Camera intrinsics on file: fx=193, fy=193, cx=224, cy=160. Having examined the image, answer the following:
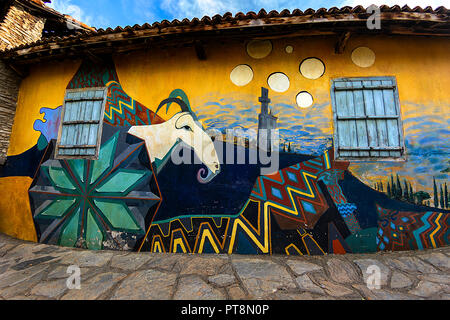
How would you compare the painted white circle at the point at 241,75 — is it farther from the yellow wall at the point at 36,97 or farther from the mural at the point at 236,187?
the yellow wall at the point at 36,97

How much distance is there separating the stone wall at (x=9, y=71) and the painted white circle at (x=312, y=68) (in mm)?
6679

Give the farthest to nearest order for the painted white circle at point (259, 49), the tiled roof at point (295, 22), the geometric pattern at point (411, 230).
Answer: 1. the painted white circle at point (259, 49)
2. the geometric pattern at point (411, 230)
3. the tiled roof at point (295, 22)

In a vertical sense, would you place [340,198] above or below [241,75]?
below

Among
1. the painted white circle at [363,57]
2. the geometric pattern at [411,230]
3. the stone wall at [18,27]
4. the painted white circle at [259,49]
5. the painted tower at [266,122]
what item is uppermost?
the stone wall at [18,27]

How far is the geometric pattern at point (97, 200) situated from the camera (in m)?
3.71

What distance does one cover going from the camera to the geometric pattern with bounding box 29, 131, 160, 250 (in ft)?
12.2

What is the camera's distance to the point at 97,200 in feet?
12.6

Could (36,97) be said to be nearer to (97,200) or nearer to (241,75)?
(97,200)

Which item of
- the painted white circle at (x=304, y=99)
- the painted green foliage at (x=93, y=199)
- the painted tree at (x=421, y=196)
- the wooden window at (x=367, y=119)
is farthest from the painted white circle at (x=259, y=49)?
the painted tree at (x=421, y=196)

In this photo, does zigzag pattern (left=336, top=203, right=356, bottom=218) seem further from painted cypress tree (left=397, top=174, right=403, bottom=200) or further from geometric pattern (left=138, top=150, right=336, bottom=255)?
painted cypress tree (left=397, top=174, right=403, bottom=200)

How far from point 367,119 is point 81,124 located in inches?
228

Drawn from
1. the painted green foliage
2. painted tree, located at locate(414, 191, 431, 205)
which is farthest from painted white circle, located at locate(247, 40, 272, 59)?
painted tree, located at locate(414, 191, 431, 205)

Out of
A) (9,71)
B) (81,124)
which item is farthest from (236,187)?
(9,71)

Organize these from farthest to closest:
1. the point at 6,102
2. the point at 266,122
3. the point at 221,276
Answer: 1. the point at 6,102
2. the point at 266,122
3. the point at 221,276
